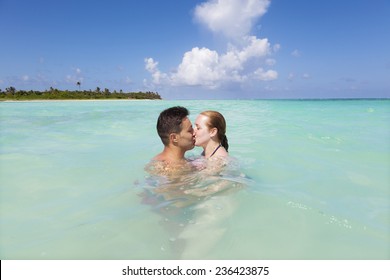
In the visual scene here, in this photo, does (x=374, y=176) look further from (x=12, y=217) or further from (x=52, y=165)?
(x=52, y=165)

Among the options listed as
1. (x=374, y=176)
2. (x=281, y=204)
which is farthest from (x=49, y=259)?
(x=374, y=176)

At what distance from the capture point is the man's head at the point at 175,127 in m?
3.73

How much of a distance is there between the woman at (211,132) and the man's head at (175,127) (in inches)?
15.1

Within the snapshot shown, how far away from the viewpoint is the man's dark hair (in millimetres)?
3730

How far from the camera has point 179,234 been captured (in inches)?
103

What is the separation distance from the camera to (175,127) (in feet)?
12.2

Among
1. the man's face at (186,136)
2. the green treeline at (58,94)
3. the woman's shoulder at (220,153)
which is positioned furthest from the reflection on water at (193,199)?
the green treeline at (58,94)

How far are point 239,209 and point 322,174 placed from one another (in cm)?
210

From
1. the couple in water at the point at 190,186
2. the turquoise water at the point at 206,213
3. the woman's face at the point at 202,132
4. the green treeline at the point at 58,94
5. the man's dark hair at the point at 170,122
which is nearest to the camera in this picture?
the turquoise water at the point at 206,213

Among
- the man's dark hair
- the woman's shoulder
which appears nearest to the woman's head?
the woman's shoulder

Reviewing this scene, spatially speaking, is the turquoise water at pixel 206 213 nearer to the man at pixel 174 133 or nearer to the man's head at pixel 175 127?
the man at pixel 174 133

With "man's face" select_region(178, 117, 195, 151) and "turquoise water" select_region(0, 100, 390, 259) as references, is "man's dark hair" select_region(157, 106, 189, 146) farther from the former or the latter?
"turquoise water" select_region(0, 100, 390, 259)

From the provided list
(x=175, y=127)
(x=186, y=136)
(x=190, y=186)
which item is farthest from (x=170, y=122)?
(x=190, y=186)
